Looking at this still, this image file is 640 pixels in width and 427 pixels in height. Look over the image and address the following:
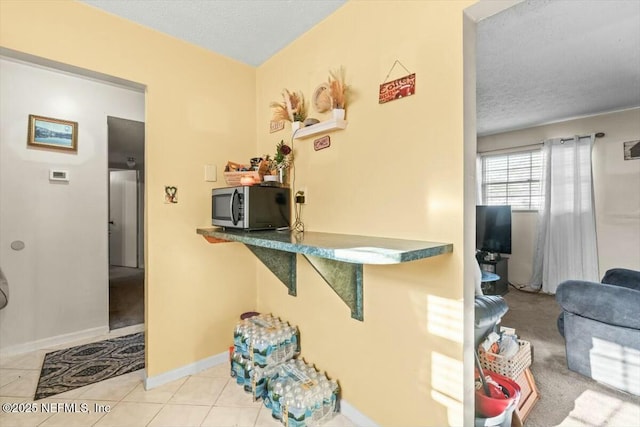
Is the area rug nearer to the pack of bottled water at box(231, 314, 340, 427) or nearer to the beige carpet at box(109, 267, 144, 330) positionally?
the beige carpet at box(109, 267, 144, 330)

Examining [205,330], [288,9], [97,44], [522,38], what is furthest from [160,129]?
[522,38]

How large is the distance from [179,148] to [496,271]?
426 centimetres

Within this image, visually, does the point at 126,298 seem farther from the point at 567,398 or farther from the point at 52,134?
the point at 567,398

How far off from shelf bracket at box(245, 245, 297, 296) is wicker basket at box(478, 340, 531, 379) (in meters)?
1.34

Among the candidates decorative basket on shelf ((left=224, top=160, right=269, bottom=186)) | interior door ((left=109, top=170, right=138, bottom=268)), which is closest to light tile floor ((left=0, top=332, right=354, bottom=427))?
decorative basket on shelf ((left=224, top=160, right=269, bottom=186))

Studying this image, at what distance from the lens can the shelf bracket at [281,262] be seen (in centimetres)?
208

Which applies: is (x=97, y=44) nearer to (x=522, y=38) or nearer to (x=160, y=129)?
(x=160, y=129)

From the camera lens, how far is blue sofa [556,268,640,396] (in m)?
1.92

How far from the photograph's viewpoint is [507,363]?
177 cm

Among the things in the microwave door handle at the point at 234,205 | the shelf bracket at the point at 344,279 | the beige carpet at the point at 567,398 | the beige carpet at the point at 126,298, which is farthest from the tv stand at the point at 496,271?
the beige carpet at the point at 126,298

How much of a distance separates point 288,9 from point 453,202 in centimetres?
150

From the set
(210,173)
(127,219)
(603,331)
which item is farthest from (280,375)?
(127,219)

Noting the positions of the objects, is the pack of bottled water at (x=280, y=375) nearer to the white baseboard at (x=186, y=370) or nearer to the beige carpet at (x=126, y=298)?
the white baseboard at (x=186, y=370)

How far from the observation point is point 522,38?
2.05 metres
